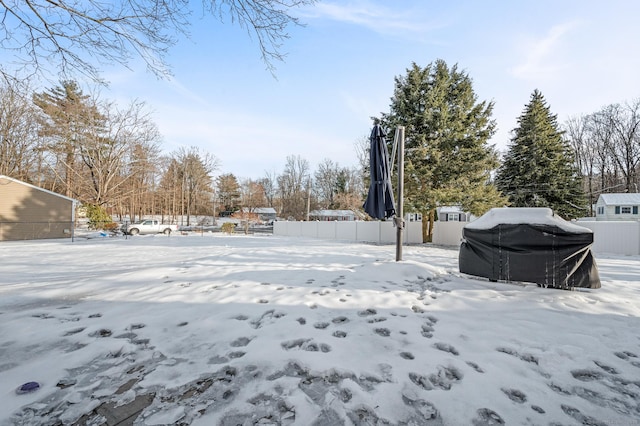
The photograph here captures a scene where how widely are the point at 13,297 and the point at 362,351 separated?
4688 millimetres

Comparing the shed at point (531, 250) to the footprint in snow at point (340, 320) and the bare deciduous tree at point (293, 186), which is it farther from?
the bare deciduous tree at point (293, 186)

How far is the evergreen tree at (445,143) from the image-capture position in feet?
41.1

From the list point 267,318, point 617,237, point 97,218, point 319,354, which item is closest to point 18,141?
point 97,218

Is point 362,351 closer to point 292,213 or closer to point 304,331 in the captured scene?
point 304,331

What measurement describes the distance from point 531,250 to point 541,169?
16.9 m

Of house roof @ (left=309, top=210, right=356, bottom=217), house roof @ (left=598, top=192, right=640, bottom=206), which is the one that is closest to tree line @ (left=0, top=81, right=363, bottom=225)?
A: house roof @ (left=309, top=210, right=356, bottom=217)

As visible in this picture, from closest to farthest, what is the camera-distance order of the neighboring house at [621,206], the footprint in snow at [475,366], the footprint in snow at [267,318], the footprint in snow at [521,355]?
the footprint in snow at [475,366] < the footprint in snow at [521,355] < the footprint in snow at [267,318] < the neighboring house at [621,206]

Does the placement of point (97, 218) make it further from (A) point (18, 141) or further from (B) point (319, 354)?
(B) point (319, 354)

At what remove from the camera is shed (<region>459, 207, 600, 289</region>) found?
4047mm

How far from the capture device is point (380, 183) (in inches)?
231

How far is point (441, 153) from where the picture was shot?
12547 millimetres

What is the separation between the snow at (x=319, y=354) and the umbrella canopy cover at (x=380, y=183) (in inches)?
82.3

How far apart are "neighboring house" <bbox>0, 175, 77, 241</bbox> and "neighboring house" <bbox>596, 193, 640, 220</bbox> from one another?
37.8m

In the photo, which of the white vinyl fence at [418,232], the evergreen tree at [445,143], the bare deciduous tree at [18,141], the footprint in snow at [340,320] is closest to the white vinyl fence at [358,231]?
the white vinyl fence at [418,232]
